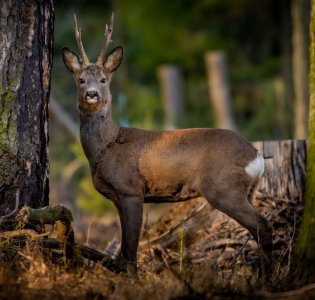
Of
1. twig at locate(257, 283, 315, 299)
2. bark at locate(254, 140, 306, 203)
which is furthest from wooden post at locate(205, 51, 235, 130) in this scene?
twig at locate(257, 283, 315, 299)

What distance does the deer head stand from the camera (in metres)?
8.43

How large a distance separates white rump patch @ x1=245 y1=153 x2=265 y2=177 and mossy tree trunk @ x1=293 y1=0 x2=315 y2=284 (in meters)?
0.80

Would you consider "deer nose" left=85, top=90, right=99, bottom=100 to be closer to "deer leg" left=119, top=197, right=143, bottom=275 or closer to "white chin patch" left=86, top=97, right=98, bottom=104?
"white chin patch" left=86, top=97, right=98, bottom=104

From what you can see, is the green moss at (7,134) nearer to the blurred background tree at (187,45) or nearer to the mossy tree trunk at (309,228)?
the mossy tree trunk at (309,228)

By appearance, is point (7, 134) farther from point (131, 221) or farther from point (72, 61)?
point (72, 61)

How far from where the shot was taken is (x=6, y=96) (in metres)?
7.04

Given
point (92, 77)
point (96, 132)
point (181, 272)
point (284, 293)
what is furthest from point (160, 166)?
point (284, 293)

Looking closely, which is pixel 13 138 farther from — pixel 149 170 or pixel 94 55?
pixel 94 55

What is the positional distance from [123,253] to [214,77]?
1284cm

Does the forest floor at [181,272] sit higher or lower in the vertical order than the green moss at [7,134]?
lower

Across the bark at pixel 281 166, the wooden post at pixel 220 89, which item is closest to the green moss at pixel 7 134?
the bark at pixel 281 166

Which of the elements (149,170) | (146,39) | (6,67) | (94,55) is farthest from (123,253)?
(146,39)

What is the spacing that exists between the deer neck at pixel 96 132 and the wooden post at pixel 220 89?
1125 cm

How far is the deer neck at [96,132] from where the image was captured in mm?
8391
